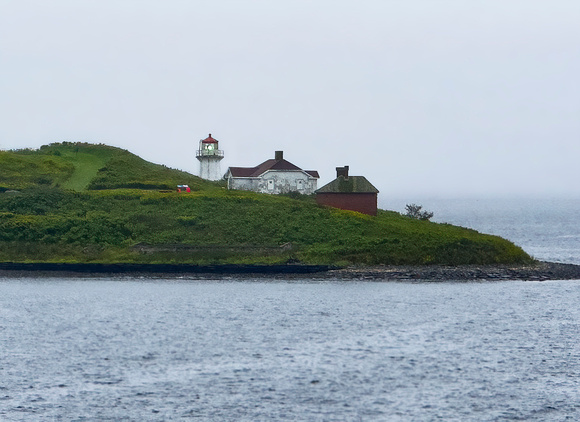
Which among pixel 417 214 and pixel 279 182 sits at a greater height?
pixel 279 182

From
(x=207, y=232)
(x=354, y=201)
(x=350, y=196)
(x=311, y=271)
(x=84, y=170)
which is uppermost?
(x=84, y=170)

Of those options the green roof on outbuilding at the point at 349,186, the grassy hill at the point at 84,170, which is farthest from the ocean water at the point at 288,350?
the grassy hill at the point at 84,170

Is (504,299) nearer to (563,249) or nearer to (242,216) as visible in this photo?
(242,216)

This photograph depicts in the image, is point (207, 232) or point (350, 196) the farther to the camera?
point (350, 196)

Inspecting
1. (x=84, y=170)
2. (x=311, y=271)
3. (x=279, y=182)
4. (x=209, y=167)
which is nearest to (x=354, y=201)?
(x=311, y=271)

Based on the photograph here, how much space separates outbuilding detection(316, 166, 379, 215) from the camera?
8925cm

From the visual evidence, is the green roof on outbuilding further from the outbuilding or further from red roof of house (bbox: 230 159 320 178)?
red roof of house (bbox: 230 159 320 178)

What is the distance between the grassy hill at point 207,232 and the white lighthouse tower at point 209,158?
17.5m

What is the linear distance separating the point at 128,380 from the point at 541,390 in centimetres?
1580

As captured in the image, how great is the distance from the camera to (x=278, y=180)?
363ft

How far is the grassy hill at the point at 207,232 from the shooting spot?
7444cm

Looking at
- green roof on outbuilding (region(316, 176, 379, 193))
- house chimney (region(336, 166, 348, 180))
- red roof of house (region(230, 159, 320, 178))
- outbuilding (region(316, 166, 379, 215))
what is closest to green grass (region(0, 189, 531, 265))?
outbuilding (region(316, 166, 379, 215))

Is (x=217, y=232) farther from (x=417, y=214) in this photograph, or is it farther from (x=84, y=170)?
(x=84, y=170)

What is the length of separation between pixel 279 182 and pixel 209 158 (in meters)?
10.1
